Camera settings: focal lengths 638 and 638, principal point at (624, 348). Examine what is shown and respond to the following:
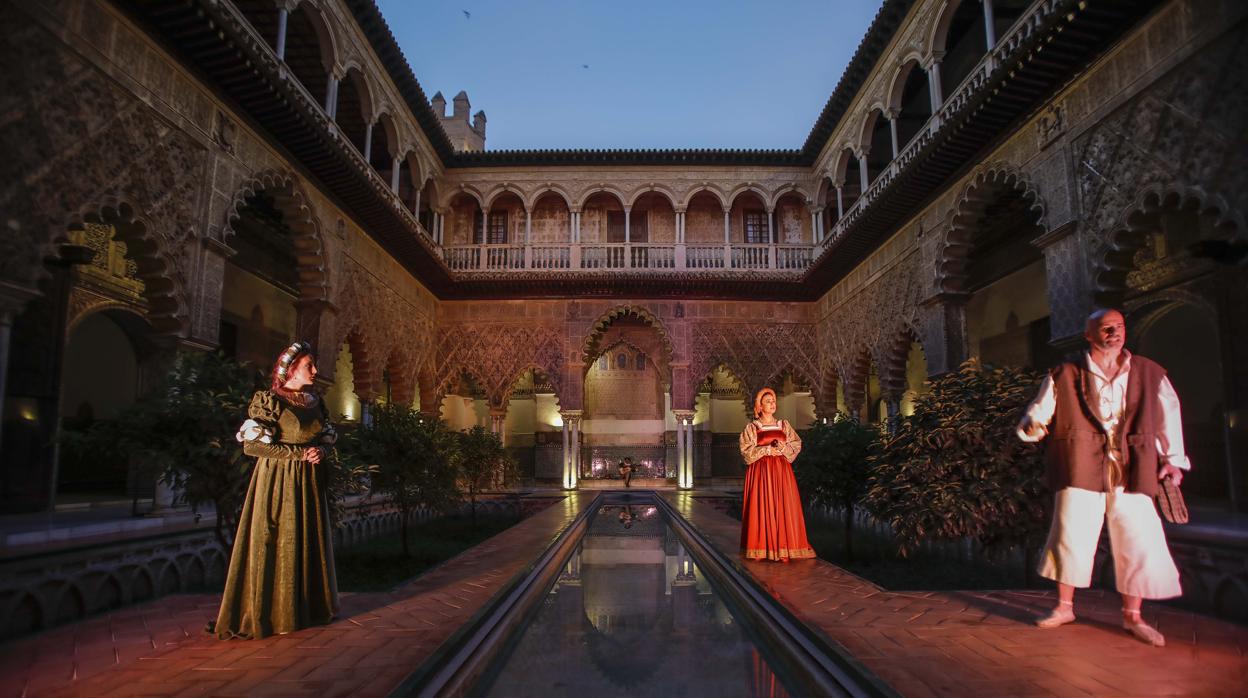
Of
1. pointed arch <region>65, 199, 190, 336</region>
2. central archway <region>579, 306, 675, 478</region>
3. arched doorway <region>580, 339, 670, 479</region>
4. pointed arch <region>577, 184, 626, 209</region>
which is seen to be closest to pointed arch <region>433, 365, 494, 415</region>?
central archway <region>579, 306, 675, 478</region>

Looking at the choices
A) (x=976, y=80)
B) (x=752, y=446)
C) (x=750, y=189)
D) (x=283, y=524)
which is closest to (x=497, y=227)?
(x=750, y=189)

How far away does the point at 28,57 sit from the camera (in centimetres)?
517

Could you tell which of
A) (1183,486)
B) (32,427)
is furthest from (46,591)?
(1183,486)

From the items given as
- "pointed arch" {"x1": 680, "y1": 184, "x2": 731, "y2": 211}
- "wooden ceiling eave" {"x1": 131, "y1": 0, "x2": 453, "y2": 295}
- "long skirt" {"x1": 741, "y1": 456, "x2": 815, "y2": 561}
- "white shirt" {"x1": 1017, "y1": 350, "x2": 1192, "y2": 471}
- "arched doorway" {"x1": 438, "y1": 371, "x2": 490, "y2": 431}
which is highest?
"pointed arch" {"x1": 680, "y1": 184, "x2": 731, "y2": 211}

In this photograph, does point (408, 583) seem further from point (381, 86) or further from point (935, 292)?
point (381, 86)

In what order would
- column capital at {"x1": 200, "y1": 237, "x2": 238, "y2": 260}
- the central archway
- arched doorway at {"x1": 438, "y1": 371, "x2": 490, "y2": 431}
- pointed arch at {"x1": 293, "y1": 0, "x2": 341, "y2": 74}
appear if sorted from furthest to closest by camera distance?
1. the central archway
2. arched doorway at {"x1": 438, "y1": 371, "x2": 490, "y2": 431}
3. pointed arch at {"x1": 293, "y1": 0, "x2": 341, "y2": 74}
4. column capital at {"x1": 200, "y1": 237, "x2": 238, "y2": 260}

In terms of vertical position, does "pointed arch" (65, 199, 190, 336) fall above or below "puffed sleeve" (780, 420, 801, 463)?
above

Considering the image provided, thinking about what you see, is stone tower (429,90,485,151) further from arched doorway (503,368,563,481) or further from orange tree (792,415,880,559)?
orange tree (792,415,880,559)

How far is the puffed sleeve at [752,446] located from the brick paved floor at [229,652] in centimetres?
244

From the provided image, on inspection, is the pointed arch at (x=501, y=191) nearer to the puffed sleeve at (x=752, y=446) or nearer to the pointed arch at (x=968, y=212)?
the pointed arch at (x=968, y=212)

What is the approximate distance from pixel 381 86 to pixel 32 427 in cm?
778

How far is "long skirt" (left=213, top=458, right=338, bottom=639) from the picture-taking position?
10.3ft

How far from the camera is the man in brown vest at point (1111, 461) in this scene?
300 cm

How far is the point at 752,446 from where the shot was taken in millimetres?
5527
